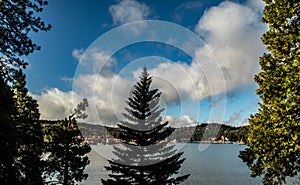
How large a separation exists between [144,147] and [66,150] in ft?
33.0

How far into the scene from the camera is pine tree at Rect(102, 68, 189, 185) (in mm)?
19750

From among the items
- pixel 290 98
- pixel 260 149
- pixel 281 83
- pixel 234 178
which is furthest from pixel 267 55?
pixel 234 178

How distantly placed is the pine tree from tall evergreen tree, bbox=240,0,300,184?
8188mm

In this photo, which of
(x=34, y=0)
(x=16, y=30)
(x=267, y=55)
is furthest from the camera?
(x=267, y=55)

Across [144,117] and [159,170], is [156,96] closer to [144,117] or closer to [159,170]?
[144,117]

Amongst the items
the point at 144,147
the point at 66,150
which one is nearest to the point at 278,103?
the point at 144,147

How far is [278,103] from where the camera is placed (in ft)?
39.0

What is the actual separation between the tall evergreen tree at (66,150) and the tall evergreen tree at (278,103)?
711 inches

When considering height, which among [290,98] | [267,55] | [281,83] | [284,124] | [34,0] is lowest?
[284,124]

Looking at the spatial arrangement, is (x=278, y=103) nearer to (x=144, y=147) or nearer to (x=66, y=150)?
(x=144, y=147)

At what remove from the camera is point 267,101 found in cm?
1275

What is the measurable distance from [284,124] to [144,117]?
11.5m

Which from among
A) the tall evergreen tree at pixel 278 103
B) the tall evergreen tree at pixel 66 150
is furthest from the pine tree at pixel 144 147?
the tall evergreen tree at pixel 278 103

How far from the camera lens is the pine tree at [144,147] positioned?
19.8m
